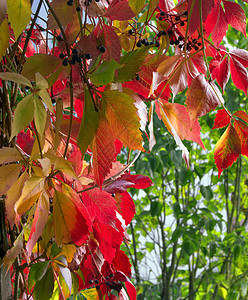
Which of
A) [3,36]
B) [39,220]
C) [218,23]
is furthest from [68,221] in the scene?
[218,23]

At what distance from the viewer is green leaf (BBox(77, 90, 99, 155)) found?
0.23m

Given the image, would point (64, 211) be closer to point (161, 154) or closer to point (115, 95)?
point (115, 95)

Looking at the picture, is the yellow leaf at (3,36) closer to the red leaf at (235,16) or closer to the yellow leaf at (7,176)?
the yellow leaf at (7,176)

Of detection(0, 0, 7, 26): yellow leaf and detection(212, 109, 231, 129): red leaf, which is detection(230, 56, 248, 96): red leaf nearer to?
detection(212, 109, 231, 129): red leaf

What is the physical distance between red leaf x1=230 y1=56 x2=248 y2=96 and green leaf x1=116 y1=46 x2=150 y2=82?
0.13m

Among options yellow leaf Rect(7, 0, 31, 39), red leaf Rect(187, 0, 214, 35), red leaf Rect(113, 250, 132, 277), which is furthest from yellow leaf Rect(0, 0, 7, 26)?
red leaf Rect(113, 250, 132, 277)

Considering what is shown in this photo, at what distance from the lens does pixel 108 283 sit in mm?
341

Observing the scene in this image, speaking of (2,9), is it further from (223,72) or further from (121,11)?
(223,72)

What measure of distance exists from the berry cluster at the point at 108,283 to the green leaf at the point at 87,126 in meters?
0.16

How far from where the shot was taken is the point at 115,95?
24 centimetres

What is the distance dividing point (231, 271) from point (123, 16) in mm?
1853

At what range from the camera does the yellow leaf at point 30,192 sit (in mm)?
224

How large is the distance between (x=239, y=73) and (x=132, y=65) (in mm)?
141

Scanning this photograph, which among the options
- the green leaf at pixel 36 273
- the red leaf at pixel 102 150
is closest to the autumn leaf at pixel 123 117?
the red leaf at pixel 102 150
